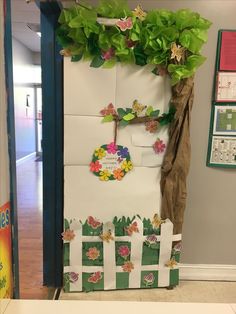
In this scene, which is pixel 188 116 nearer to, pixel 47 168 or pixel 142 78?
pixel 142 78

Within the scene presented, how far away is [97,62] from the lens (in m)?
1.88

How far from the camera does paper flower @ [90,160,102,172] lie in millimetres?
1982

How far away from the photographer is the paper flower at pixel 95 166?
198 cm

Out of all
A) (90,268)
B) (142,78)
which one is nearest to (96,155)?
(142,78)

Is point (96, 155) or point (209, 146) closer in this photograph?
point (96, 155)

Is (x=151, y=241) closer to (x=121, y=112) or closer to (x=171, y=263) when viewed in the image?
(x=171, y=263)

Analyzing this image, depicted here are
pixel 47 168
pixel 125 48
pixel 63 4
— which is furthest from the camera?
pixel 47 168

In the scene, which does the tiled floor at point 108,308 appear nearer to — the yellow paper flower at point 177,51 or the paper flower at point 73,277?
the paper flower at point 73,277

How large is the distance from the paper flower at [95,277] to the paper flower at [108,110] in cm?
110

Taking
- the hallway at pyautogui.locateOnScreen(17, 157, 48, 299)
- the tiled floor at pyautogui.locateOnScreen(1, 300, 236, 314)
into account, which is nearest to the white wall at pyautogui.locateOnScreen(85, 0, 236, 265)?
the hallway at pyautogui.locateOnScreen(17, 157, 48, 299)

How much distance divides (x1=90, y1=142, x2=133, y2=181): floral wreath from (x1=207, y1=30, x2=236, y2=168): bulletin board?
66 centimetres

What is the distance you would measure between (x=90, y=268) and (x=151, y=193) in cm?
67

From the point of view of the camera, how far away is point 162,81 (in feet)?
6.38

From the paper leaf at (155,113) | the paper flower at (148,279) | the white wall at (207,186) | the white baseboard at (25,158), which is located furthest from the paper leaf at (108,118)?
the white baseboard at (25,158)
